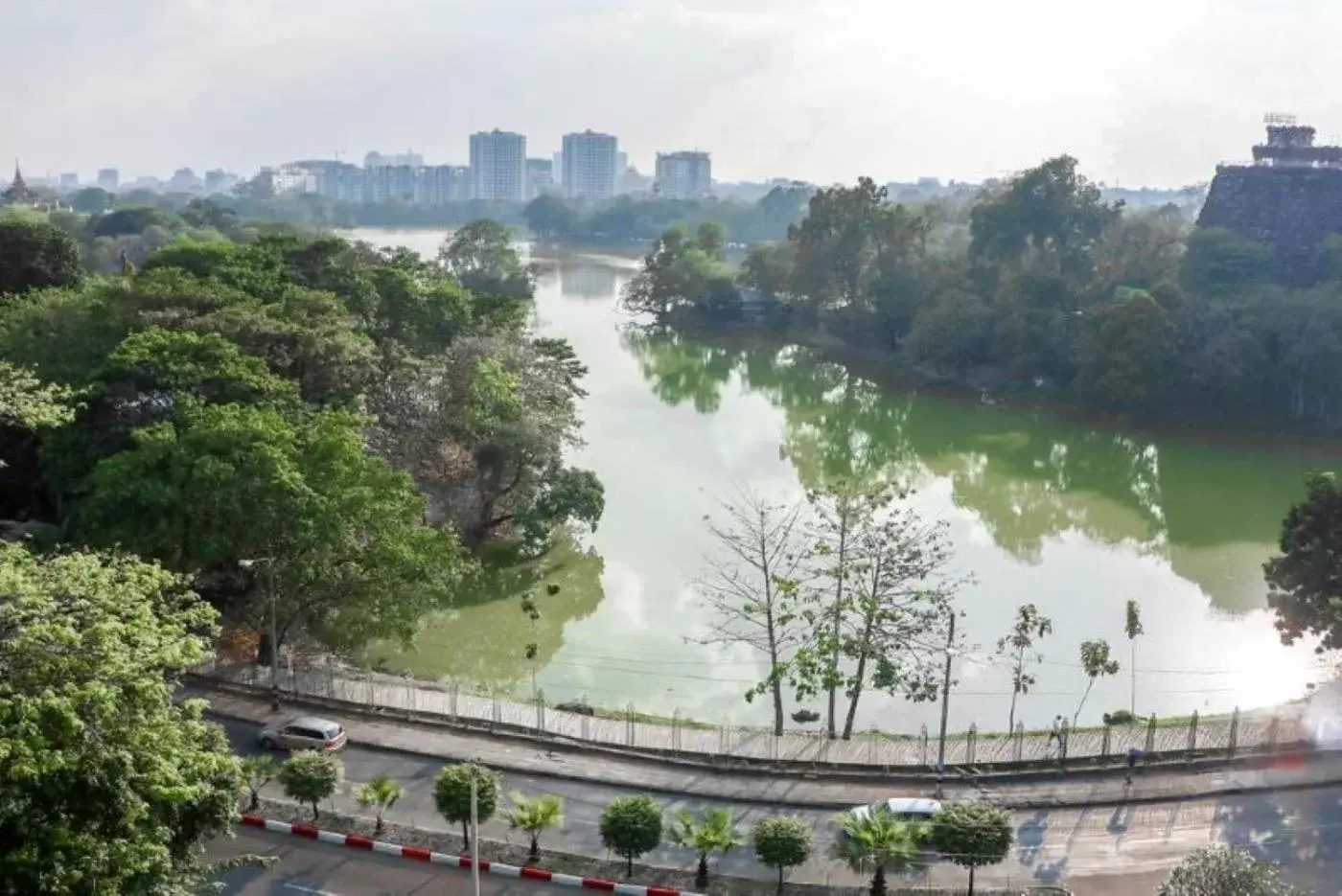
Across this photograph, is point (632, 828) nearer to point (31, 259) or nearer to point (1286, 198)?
point (31, 259)

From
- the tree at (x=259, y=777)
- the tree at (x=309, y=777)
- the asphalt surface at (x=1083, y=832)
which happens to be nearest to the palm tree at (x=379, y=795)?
the tree at (x=309, y=777)

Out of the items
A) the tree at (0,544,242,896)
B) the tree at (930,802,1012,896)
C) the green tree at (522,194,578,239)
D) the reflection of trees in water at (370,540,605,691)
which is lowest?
the reflection of trees in water at (370,540,605,691)

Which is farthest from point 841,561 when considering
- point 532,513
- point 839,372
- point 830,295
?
point 830,295

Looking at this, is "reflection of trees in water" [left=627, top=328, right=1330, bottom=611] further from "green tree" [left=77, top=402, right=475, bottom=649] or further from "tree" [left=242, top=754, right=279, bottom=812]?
"tree" [left=242, top=754, right=279, bottom=812]

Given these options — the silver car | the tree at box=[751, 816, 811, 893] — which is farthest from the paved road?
the silver car

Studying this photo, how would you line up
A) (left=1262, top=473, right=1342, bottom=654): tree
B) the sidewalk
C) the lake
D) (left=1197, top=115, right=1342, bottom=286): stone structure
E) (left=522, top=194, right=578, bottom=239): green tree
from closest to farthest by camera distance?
1. the sidewalk
2. (left=1262, top=473, right=1342, bottom=654): tree
3. the lake
4. (left=1197, top=115, right=1342, bottom=286): stone structure
5. (left=522, top=194, right=578, bottom=239): green tree

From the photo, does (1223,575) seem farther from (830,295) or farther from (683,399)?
(830,295)
